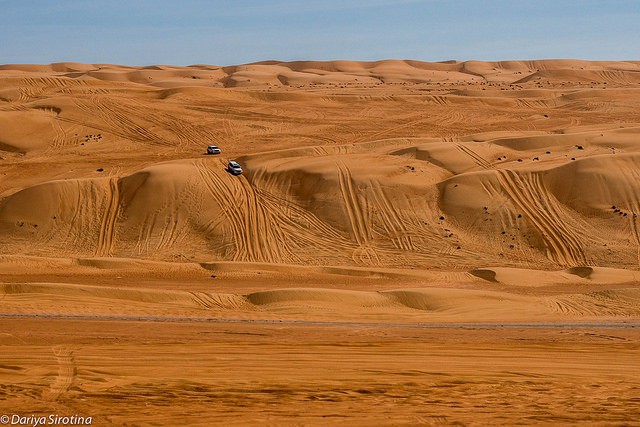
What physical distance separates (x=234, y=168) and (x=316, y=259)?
8.99m

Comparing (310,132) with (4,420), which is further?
(310,132)

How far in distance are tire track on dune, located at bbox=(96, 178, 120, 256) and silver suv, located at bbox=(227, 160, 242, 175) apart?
5.11 meters

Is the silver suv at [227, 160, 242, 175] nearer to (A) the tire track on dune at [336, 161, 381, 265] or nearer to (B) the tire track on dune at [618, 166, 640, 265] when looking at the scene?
(A) the tire track on dune at [336, 161, 381, 265]

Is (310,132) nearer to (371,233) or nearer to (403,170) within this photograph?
(403,170)

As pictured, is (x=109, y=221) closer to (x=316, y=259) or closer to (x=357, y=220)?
(x=316, y=259)

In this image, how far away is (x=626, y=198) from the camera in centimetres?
3384

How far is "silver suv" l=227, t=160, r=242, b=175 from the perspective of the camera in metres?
37.8

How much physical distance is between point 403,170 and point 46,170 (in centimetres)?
1796

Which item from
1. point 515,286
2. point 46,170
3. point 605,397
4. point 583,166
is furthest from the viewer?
point 46,170

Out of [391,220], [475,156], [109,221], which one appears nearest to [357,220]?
[391,220]

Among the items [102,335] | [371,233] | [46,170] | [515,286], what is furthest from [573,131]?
[102,335]

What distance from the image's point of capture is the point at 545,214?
33.3 meters

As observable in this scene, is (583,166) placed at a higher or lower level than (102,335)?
higher

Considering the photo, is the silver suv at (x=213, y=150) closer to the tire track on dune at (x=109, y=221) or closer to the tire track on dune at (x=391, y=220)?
the tire track on dune at (x=109, y=221)
